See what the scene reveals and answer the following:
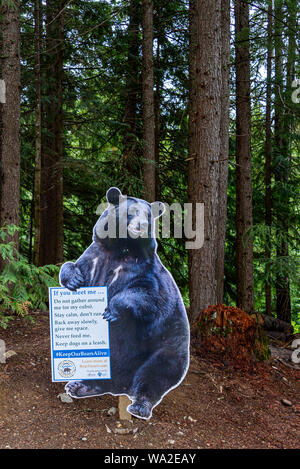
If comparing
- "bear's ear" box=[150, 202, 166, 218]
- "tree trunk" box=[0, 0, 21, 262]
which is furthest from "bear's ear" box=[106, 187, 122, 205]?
"tree trunk" box=[0, 0, 21, 262]

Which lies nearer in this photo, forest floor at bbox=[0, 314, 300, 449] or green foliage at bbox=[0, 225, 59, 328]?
forest floor at bbox=[0, 314, 300, 449]

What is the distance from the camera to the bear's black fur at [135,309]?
4355mm

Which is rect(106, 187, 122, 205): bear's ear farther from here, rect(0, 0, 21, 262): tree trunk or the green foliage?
rect(0, 0, 21, 262): tree trunk

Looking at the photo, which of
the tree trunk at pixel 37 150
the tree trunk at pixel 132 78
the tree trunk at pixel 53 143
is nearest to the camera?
the tree trunk at pixel 37 150

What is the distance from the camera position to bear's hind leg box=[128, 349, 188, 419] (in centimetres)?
427

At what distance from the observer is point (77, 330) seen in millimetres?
4355

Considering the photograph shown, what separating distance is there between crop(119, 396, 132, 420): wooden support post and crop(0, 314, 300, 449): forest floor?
8 cm

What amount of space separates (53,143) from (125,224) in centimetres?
773

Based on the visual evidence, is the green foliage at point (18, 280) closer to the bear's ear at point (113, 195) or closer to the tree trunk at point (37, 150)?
the bear's ear at point (113, 195)

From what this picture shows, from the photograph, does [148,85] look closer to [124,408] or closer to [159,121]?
[159,121]

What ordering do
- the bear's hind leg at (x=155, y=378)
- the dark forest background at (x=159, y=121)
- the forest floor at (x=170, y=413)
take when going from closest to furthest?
1. the forest floor at (x=170, y=413)
2. the bear's hind leg at (x=155, y=378)
3. the dark forest background at (x=159, y=121)

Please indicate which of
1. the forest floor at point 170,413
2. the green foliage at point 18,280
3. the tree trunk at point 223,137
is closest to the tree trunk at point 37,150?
the forest floor at point 170,413

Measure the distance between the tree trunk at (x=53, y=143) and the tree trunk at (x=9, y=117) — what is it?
1844mm
